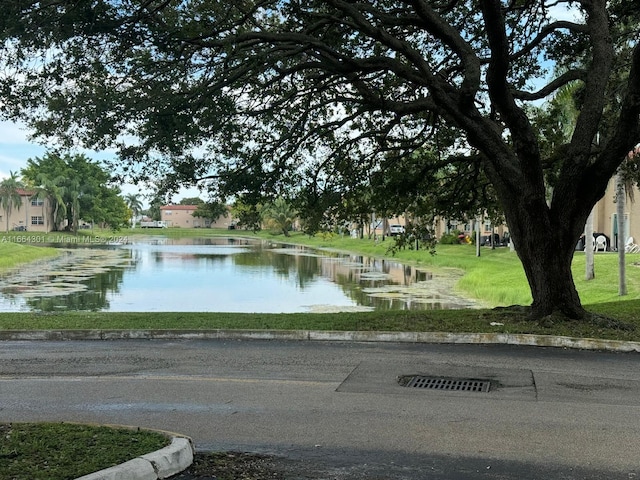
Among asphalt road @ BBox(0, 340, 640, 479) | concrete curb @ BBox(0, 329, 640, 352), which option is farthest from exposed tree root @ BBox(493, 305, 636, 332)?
asphalt road @ BBox(0, 340, 640, 479)

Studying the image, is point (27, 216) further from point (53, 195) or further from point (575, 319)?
point (575, 319)

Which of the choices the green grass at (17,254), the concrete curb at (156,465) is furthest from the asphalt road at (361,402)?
the green grass at (17,254)

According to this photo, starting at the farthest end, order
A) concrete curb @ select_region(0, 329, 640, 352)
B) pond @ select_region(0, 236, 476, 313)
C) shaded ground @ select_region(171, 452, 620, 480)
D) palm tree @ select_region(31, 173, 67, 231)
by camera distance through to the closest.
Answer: palm tree @ select_region(31, 173, 67, 231), pond @ select_region(0, 236, 476, 313), concrete curb @ select_region(0, 329, 640, 352), shaded ground @ select_region(171, 452, 620, 480)

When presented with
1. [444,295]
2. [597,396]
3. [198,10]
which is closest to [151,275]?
[444,295]

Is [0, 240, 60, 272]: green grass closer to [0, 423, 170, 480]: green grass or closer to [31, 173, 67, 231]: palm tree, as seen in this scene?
[31, 173, 67, 231]: palm tree

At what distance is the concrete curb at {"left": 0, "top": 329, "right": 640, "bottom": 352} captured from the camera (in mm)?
11430

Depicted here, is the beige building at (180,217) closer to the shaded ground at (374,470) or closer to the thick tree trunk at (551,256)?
the thick tree trunk at (551,256)

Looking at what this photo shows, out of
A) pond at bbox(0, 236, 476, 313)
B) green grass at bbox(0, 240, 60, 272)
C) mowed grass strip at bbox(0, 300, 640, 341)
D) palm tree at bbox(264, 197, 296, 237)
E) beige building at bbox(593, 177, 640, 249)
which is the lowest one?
pond at bbox(0, 236, 476, 313)

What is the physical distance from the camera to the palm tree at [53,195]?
8644 cm

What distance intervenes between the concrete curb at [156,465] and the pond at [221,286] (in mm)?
18016

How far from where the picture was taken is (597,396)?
312 inches

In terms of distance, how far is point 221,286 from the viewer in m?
31.8

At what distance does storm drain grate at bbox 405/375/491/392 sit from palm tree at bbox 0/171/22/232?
309 ft

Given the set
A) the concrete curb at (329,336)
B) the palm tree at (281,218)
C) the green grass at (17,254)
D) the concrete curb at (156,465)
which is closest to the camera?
the concrete curb at (156,465)
